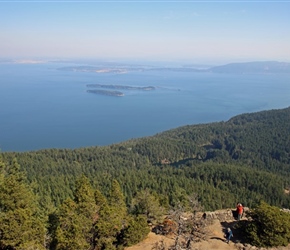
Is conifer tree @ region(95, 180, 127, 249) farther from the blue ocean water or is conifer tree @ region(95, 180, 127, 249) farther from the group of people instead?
the blue ocean water

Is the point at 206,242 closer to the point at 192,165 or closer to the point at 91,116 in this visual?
the point at 192,165

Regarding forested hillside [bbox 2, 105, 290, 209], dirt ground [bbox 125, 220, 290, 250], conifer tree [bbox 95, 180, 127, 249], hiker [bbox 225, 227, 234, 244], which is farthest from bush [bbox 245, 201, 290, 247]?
forested hillside [bbox 2, 105, 290, 209]

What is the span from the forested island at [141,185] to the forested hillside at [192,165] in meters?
0.25

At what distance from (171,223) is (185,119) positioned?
131499mm

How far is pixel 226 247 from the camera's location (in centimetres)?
1828

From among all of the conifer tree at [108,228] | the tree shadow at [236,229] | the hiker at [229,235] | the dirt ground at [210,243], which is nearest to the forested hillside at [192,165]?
the tree shadow at [236,229]

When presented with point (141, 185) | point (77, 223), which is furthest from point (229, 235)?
point (141, 185)

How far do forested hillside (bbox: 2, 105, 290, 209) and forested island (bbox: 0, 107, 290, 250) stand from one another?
25cm

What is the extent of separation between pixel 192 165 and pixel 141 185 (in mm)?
30913

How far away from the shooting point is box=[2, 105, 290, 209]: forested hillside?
153 ft

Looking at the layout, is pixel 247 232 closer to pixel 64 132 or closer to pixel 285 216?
pixel 285 216

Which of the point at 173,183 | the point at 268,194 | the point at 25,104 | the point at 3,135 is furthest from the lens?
the point at 25,104

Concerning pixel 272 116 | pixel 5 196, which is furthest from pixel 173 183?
pixel 272 116

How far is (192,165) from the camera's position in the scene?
250 ft
